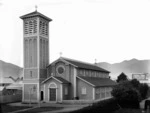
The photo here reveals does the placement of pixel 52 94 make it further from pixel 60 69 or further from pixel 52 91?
pixel 60 69

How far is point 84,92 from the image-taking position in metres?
41.8

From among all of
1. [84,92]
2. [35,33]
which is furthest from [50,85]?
[35,33]

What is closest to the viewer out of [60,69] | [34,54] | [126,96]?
[126,96]

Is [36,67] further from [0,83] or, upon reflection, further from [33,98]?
[0,83]

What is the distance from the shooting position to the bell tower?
42938 mm

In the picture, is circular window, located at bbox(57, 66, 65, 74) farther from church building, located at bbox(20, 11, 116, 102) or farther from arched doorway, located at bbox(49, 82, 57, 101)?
arched doorway, located at bbox(49, 82, 57, 101)

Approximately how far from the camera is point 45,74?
44.7m

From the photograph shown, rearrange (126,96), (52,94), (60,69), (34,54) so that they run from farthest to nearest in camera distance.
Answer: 1. (60,69)
2. (34,54)
3. (52,94)
4. (126,96)

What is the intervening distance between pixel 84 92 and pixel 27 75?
1134 cm

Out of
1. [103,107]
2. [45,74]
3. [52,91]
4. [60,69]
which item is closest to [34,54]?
[45,74]

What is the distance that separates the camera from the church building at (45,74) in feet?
135

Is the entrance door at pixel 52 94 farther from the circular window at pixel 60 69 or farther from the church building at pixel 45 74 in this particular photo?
the circular window at pixel 60 69

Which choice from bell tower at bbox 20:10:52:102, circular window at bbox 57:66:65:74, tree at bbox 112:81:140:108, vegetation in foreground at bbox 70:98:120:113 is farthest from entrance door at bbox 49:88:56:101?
vegetation in foreground at bbox 70:98:120:113

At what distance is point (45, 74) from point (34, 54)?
14.6 ft
